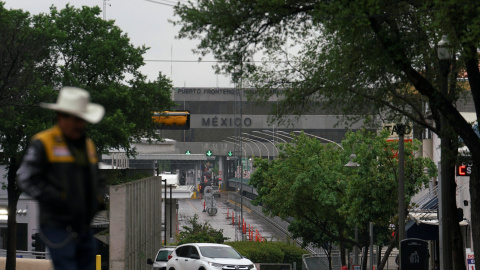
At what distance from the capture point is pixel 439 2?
14547mm

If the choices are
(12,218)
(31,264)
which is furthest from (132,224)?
(12,218)

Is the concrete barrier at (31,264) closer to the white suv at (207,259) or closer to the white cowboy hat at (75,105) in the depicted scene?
the white suv at (207,259)

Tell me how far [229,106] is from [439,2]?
133m

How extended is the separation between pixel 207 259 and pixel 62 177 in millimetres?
16379

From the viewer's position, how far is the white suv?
67.1 feet

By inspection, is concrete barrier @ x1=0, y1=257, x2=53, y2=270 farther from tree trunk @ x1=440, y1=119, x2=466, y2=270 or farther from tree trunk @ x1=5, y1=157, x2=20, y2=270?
tree trunk @ x1=440, y1=119, x2=466, y2=270

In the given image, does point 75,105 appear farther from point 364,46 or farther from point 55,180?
point 364,46

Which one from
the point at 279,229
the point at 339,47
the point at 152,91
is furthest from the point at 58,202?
the point at 279,229

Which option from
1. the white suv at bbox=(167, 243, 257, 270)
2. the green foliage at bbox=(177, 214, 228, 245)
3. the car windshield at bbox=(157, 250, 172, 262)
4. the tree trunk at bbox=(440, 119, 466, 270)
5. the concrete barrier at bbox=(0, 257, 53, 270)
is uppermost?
the tree trunk at bbox=(440, 119, 466, 270)

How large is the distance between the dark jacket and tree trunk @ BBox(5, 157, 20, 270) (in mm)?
26319

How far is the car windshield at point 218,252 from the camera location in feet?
69.2

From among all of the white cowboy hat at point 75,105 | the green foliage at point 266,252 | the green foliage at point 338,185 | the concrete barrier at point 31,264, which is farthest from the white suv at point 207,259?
the green foliage at point 266,252

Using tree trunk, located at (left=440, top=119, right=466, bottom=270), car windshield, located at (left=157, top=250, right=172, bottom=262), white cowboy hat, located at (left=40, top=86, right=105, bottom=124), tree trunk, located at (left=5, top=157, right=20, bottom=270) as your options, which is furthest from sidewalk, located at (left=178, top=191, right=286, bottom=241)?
white cowboy hat, located at (left=40, top=86, right=105, bottom=124)

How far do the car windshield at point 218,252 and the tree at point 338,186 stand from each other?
45.6ft
